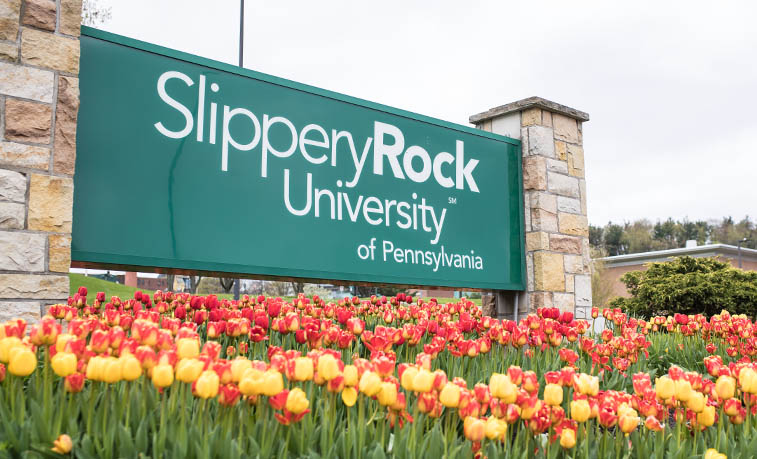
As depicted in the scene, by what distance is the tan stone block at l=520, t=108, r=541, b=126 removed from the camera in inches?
251

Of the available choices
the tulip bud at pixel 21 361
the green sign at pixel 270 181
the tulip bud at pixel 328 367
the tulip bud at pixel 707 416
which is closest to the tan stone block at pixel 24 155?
the green sign at pixel 270 181

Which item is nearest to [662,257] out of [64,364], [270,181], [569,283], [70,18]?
[569,283]

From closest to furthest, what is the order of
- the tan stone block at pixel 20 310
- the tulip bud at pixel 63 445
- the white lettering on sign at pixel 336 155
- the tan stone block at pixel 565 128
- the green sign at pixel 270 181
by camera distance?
1. the tulip bud at pixel 63 445
2. the tan stone block at pixel 20 310
3. the green sign at pixel 270 181
4. the white lettering on sign at pixel 336 155
5. the tan stone block at pixel 565 128

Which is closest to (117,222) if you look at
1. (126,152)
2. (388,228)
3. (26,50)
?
(126,152)

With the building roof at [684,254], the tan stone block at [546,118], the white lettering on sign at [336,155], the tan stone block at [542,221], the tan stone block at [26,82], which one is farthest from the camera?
the building roof at [684,254]

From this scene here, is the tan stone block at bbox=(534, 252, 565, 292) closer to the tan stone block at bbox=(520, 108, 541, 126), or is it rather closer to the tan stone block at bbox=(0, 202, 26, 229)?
the tan stone block at bbox=(520, 108, 541, 126)

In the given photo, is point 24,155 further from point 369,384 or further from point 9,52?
point 369,384

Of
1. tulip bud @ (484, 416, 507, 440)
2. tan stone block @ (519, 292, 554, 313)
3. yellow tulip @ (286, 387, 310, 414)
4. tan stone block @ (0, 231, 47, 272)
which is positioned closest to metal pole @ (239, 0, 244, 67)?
tan stone block @ (519, 292, 554, 313)

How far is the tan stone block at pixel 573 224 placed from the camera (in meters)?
6.39

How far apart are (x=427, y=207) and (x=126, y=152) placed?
2.58 metres

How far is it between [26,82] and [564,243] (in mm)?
4905

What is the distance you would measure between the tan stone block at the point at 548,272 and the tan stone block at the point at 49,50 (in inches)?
169

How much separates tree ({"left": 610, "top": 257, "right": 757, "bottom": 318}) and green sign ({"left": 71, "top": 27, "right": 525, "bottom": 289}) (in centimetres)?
693

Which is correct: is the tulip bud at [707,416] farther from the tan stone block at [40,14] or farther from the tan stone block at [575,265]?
the tan stone block at [575,265]
